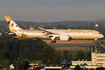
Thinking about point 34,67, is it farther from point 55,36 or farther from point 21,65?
point 55,36

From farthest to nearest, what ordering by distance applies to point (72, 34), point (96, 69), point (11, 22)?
1. point (96, 69)
2. point (11, 22)
3. point (72, 34)

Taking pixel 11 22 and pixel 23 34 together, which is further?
pixel 11 22

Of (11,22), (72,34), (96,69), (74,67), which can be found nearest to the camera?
(72,34)

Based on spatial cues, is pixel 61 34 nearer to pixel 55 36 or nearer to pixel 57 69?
pixel 55 36

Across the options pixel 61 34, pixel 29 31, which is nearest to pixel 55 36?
pixel 61 34

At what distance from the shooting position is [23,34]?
12394cm

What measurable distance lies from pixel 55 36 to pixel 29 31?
38.9 ft

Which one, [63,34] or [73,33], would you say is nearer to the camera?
[73,33]

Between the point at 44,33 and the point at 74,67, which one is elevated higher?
the point at 44,33

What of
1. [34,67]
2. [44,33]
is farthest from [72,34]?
[34,67]

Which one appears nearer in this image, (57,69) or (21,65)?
(57,69)

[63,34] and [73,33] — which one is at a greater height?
[73,33]

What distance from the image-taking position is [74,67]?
593ft

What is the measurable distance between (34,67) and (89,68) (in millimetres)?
38150
